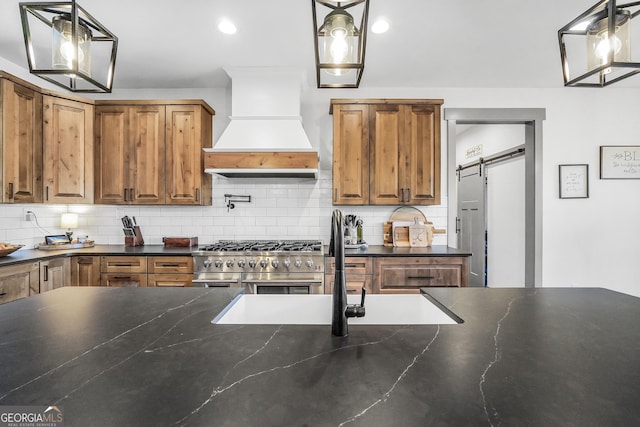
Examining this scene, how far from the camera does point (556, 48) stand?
267cm

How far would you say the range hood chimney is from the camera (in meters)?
2.91

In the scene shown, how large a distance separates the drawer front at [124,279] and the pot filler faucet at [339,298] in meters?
2.57

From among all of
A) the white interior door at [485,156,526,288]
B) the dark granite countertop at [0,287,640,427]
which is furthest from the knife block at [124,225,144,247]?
the white interior door at [485,156,526,288]

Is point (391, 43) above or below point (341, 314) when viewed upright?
above

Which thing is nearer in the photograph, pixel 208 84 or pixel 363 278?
pixel 363 278

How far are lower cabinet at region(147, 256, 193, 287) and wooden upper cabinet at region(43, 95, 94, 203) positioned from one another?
1.08 metres

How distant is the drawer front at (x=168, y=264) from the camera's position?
2.84 m

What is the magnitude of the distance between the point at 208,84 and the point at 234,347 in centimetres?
333

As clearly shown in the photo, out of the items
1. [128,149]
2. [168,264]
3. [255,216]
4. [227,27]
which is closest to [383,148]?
[255,216]

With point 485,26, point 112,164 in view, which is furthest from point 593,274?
point 112,164

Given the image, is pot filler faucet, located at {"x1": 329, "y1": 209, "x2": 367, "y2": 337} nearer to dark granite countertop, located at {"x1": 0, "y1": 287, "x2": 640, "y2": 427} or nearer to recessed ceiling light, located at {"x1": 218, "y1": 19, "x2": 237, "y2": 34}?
dark granite countertop, located at {"x1": 0, "y1": 287, "x2": 640, "y2": 427}

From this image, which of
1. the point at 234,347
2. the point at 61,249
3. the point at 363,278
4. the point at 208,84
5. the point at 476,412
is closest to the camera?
the point at 476,412

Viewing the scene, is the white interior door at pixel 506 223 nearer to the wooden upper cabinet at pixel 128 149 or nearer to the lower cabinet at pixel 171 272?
the lower cabinet at pixel 171 272

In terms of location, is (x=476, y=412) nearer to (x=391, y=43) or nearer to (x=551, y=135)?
(x=391, y=43)
